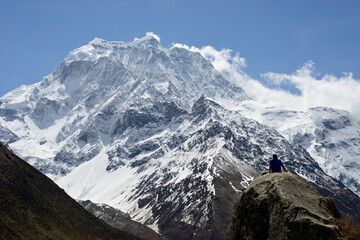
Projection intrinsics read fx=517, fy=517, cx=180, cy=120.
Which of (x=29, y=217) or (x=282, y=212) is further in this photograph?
(x=29, y=217)

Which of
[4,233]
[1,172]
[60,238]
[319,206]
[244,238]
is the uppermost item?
[1,172]

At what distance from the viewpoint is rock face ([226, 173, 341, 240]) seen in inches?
703

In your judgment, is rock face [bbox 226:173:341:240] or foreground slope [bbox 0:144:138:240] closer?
rock face [bbox 226:173:341:240]

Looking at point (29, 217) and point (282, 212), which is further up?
point (29, 217)

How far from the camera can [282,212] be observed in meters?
19.3

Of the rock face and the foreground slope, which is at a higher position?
the foreground slope

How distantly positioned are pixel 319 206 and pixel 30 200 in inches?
7209

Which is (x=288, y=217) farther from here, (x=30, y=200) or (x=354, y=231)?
(x=30, y=200)

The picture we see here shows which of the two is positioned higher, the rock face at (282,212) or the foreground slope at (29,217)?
the foreground slope at (29,217)

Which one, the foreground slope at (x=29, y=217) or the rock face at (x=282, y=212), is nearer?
the rock face at (x=282, y=212)

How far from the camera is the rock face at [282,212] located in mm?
17844

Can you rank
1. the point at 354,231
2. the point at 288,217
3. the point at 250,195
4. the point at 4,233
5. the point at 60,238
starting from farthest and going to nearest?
the point at 60,238 → the point at 4,233 → the point at 250,195 → the point at 288,217 → the point at 354,231

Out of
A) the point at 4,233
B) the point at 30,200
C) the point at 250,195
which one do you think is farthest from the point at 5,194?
the point at 250,195

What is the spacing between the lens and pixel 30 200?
190 metres
